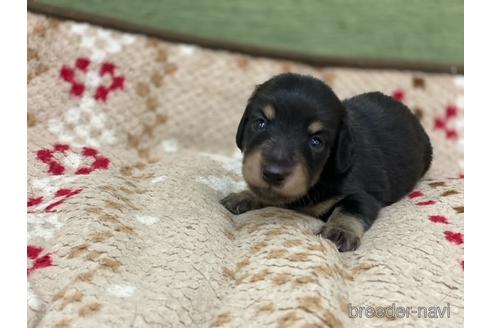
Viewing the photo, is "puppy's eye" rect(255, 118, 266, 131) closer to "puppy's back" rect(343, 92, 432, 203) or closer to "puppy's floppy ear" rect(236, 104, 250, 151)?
"puppy's floppy ear" rect(236, 104, 250, 151)

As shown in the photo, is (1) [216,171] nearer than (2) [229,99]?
Yes

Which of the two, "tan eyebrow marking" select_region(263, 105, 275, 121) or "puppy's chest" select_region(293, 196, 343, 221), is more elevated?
"tan eyebrow marking" select_region(263, 105, 275, 121)

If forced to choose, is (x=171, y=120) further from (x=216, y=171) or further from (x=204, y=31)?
(x=216, y=171)

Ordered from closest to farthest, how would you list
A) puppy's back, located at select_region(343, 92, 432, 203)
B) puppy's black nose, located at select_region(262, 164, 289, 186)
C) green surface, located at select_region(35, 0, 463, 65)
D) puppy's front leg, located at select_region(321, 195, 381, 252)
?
puppy's black nose, located at select_region(262, 164, 289, 186), puppy's front leg, located at select_region(321, 195, 381, 252), puppy's back, located at select_region(343, 92, 432, 203), green surface, located at select_region(35, 0, 463, 65)

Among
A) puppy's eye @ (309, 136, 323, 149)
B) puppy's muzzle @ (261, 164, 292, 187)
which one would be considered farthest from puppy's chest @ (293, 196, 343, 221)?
puppy's muzzle @ (261, 164, 292, 187)

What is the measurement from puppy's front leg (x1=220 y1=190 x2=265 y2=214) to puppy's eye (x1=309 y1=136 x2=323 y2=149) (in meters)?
0.36

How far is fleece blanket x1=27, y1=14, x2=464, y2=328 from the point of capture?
1772 millimetres

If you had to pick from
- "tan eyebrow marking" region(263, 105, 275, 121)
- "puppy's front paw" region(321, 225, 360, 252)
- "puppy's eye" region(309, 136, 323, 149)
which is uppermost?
"tan eyebrow marking" region(263, 105, 275, 121)

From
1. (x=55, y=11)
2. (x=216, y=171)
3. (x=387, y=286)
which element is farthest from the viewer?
(x=55, y=11)

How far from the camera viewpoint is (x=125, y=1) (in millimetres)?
3994

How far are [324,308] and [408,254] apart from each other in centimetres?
53

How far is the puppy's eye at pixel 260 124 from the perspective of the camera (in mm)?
2324

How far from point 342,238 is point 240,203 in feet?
1.60

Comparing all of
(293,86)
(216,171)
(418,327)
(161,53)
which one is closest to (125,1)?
(161,53)
